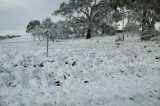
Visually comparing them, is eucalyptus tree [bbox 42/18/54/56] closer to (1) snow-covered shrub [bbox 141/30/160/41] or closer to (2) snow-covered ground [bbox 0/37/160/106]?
(2) snow-covered ground [bbox 0/37/160/106]

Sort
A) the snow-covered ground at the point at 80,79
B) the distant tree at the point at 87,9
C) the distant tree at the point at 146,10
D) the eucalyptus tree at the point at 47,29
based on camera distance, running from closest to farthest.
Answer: the snow-covered ground at the point at 80,79 < the eucalyptus tree at the point at 47,29 < the distant tree at the point at 146,10 < the distant tree at the point at 87,9

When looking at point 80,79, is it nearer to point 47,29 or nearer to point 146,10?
point 47,29

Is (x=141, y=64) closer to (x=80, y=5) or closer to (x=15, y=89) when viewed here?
(x=15, y=89)

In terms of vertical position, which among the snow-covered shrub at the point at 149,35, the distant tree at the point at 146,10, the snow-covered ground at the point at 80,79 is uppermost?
the distant tree at the point at 146,10

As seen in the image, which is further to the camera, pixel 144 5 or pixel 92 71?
pixel 144 5

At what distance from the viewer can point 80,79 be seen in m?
16.4

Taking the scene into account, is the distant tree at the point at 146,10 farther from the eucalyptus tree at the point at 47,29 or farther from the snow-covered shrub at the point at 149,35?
the eucalyptus tree at the point at 47,29

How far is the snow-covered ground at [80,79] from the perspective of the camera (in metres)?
12.8

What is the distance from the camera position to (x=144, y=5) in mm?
30422

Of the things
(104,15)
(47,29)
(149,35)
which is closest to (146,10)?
(149,35)

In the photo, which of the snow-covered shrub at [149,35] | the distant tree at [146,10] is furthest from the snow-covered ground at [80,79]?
the distant tree at [146,10]

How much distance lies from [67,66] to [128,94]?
6.39 metres

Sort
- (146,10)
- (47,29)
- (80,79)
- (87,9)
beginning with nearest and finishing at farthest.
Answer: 1. (80,79)
2. (47,29)
3. (146,10)
4. (87,9)

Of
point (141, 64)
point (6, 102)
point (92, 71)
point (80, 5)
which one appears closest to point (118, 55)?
point (141, 64)
